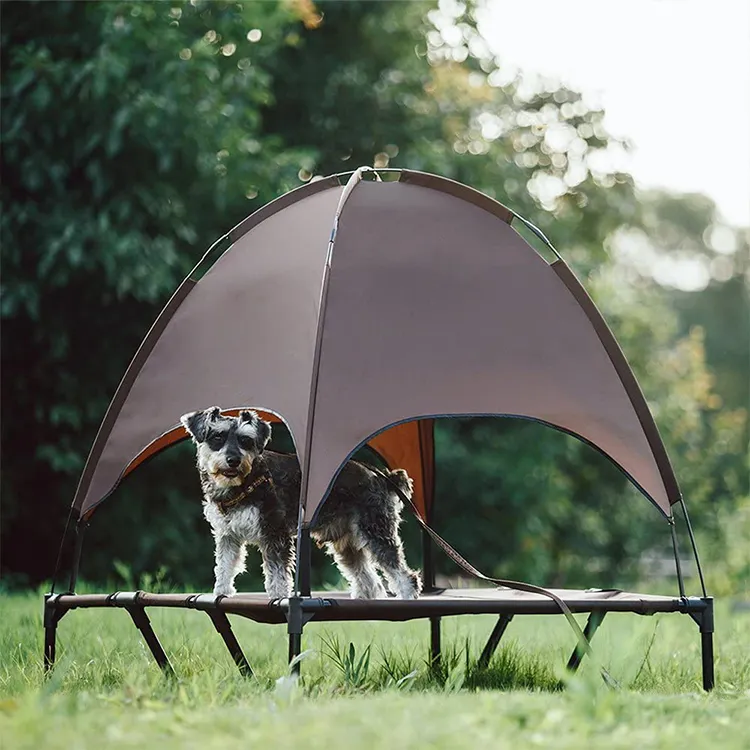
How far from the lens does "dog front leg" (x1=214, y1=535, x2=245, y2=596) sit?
5348mm

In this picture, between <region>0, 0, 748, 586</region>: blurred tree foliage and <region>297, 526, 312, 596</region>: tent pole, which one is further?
<region>0, 0, 748, 586</region>: blurred tree foliage

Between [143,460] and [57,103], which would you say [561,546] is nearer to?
[57,103]

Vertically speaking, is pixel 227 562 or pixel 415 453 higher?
pixel 415 453

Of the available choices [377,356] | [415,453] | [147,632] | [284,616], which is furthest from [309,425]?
[415,453]

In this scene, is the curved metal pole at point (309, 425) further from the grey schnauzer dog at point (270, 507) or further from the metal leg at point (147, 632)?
the metal leg at point (147, 632)

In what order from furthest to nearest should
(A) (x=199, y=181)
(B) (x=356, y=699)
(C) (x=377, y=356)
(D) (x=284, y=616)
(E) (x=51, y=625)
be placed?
(A) (x=199, y=181)
(E) (x=51, y=625)
(C) (x=377, y=356)
(D) (x=284, y=616)
(B) (x=356, y=699)

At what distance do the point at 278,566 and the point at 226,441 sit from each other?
22.2 inches

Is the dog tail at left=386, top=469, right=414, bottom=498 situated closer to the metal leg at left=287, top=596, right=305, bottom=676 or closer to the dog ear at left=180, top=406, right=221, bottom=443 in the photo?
the dog ear at left=180, top=406, right=221, bottom=443

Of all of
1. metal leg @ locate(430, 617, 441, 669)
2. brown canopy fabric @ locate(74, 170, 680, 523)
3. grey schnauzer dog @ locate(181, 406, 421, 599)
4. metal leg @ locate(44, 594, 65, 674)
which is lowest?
metal leg @ locate(430, 617, 441, 669)

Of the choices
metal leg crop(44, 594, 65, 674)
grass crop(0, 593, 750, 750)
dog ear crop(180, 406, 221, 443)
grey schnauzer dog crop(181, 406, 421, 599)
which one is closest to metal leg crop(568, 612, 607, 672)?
grass crop(0, 593, 750, 750)

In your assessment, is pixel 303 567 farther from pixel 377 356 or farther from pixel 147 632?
pixel 147 632

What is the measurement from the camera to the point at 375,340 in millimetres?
5262

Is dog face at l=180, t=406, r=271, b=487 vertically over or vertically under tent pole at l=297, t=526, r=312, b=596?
over

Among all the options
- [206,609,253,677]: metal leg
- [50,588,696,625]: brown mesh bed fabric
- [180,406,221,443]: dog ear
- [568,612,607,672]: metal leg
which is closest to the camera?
[50,588,696,625]: brown mesh bed fabric
